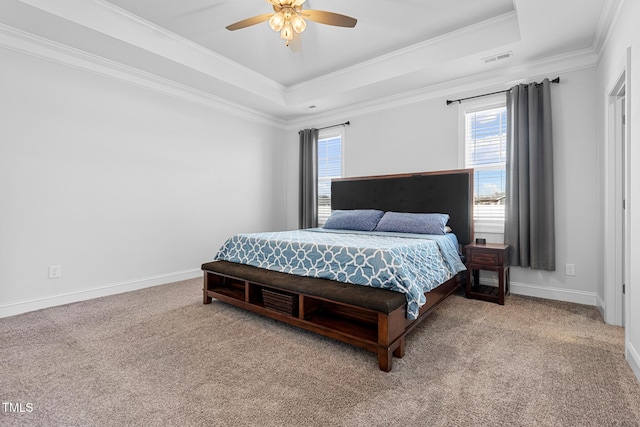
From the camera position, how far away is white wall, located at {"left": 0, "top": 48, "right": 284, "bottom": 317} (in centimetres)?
285

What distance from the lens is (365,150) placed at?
4688mm

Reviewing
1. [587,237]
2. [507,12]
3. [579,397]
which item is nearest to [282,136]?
[507,12]

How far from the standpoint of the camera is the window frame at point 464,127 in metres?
3.59

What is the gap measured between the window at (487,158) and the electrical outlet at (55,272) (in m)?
4.59

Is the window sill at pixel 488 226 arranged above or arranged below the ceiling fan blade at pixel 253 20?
below

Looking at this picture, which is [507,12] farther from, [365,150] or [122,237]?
[122,237]

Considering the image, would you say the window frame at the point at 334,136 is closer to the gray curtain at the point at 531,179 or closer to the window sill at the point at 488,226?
the window sill at the point at 488,226

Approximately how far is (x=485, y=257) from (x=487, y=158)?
125 cm

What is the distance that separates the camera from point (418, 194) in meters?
4.04

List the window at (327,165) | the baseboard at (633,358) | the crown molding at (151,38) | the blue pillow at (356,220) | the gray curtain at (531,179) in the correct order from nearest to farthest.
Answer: the baseboard at (633,358)
the crown molding at (151,38)
the gray curtain at (531,179)
the blue pillow at (356,220)
the window at (327,165)

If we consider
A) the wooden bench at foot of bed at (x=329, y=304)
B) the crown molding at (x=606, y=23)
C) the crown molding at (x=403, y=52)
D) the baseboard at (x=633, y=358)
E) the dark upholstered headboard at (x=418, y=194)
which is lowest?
the baseboard at (x=633, y=358)

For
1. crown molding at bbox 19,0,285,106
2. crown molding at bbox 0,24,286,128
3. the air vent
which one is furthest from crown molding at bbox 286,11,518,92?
crown molding at bbox 0,24,286,128

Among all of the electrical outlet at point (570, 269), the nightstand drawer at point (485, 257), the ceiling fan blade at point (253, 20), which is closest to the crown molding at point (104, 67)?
the ceiling fan blade at point (253, 20)

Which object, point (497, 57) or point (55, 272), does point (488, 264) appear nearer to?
point (497, 57)
